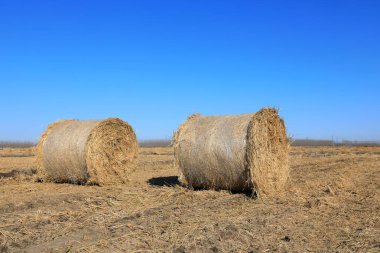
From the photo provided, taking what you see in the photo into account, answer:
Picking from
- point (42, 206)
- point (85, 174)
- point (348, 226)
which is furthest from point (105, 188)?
point (348, 226)

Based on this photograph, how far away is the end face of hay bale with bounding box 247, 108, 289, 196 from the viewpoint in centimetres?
1098

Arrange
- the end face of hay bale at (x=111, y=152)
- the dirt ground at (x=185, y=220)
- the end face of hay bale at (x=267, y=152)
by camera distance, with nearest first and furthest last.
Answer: the dirt ground at (x=185, y=220) → the end face of hay bale at (x=267, y=152) → the end face of hay bale at (x=111, y=152)

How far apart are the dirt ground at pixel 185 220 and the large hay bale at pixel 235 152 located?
44cm

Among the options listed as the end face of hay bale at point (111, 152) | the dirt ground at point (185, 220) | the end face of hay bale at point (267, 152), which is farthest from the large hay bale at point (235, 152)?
the end face of hay bale at point (111, 152)

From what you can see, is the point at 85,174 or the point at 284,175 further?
the point at 85,174

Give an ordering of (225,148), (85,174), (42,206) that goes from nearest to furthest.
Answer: (42,206) → (225,148) → (85,174)

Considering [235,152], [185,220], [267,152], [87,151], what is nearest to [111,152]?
[87,151]

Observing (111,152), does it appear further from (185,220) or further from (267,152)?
(185,220)

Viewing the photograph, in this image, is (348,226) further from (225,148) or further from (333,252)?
(225,148)

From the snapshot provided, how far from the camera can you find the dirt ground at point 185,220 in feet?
21.4

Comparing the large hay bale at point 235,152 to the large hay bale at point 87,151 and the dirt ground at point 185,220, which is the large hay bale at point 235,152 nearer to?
the dirt ground at point 185,220

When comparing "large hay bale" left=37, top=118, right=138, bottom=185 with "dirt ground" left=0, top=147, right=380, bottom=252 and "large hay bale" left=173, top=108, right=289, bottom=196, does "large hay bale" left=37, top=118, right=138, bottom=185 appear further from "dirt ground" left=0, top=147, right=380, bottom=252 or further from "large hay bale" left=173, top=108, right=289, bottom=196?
"large hay bale" left=173, top=108, right=289, bottom=196

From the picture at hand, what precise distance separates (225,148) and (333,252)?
5165 mm

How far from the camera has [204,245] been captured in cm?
650
